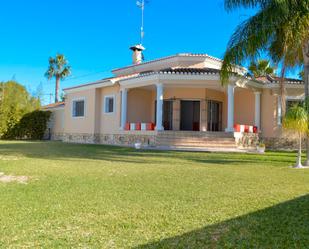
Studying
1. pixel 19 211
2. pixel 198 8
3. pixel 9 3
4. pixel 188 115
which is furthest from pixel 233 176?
pixel 9 3

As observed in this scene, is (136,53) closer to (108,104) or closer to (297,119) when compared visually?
(108,104)

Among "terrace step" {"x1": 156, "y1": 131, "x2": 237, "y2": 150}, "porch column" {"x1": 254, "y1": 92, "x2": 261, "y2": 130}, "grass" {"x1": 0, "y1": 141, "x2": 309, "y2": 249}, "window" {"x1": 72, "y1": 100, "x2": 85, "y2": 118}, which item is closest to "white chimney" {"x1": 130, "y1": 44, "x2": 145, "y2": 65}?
"window" {"x1": 72, "y1": 100, "x2": 85, "y2": 118}

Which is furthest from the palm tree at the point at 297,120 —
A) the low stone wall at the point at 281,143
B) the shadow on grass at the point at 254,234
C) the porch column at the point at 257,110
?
the porch column at the point at 257,110

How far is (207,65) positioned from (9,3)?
15269 millimetres

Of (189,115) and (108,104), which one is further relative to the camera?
(108,104)

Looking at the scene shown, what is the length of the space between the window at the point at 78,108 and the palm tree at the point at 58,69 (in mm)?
26610

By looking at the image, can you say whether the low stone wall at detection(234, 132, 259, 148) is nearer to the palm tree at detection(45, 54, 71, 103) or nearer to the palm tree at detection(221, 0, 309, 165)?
the palm tree at detection(221, 0, 309, 165)

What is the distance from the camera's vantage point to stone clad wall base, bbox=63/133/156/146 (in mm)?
21150

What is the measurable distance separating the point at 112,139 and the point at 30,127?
11.6 meters

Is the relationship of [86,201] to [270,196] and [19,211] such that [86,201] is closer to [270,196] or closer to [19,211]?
[19,211]

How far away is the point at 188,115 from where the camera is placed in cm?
2467

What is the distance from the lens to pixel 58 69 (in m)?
53.6

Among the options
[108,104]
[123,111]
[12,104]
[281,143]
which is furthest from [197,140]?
[12,104]

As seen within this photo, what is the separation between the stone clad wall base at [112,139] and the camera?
69.4ft
